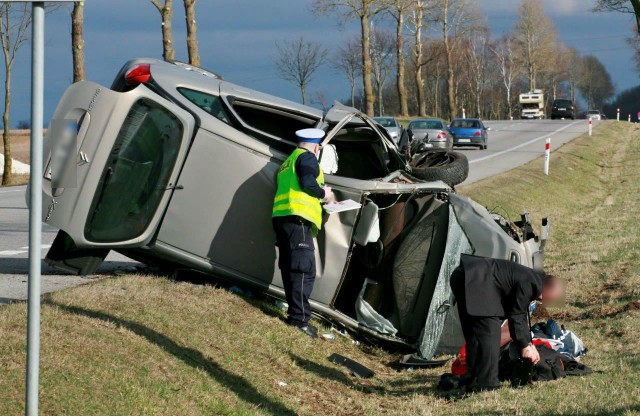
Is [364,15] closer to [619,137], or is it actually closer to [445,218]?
[619,137]

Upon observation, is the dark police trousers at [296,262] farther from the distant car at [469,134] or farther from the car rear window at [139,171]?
the distant car at [469,134]

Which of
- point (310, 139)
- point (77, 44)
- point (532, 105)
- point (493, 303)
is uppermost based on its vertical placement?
point (77, 44)

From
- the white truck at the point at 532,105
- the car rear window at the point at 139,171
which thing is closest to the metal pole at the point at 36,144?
the car rear window at the point at 139,171

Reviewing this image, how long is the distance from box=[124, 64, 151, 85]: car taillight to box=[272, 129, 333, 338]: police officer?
4.55 feet

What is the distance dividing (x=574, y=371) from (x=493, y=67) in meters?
120

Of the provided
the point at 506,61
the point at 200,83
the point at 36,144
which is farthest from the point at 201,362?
the point at 506,61

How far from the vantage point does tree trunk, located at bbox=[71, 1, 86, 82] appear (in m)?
26.0

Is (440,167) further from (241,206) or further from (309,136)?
(241,206)

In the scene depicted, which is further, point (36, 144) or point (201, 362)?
point (201, 362)

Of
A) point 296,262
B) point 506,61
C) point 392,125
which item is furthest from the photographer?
point 506,61

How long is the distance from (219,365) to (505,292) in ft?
7.26

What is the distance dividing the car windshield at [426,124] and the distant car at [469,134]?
10.1ft

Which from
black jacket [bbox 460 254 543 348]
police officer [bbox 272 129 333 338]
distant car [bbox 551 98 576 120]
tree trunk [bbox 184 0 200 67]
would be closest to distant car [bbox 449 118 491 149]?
tree trunk [bbox 184 0 200 67]

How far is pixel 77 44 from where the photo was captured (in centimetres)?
2614
